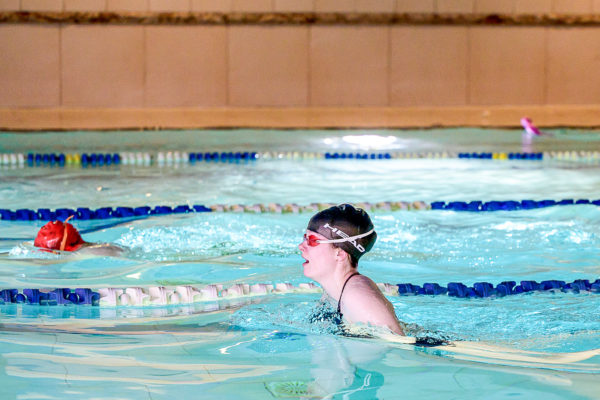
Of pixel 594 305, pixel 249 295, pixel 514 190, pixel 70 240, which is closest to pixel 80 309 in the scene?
pixel 249 295

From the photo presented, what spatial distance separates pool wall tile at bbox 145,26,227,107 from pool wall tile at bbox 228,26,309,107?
0.58 ft

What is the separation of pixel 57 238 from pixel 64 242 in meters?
0.04

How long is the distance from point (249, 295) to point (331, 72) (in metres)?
8.87

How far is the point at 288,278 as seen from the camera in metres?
4.22

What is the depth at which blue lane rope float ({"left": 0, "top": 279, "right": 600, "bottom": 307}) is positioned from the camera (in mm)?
3502

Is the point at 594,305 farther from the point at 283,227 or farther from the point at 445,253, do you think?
the point at 283,227

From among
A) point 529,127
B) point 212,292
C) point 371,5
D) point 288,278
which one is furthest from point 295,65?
point 212,292

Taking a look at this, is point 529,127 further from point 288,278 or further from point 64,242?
point 64,242

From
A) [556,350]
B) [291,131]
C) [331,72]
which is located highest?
[331,72]

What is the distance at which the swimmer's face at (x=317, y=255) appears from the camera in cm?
284

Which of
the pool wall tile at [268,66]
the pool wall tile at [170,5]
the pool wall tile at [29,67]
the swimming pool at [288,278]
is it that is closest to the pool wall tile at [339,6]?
the pool wall tile at [268,66]

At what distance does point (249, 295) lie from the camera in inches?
146

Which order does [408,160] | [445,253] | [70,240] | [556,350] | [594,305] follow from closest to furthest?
[556,350] → [594,305] → [70,240] → [445,253] → [408,160]

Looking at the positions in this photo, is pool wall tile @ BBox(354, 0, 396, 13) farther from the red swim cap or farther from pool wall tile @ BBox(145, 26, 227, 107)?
the red swim cap
